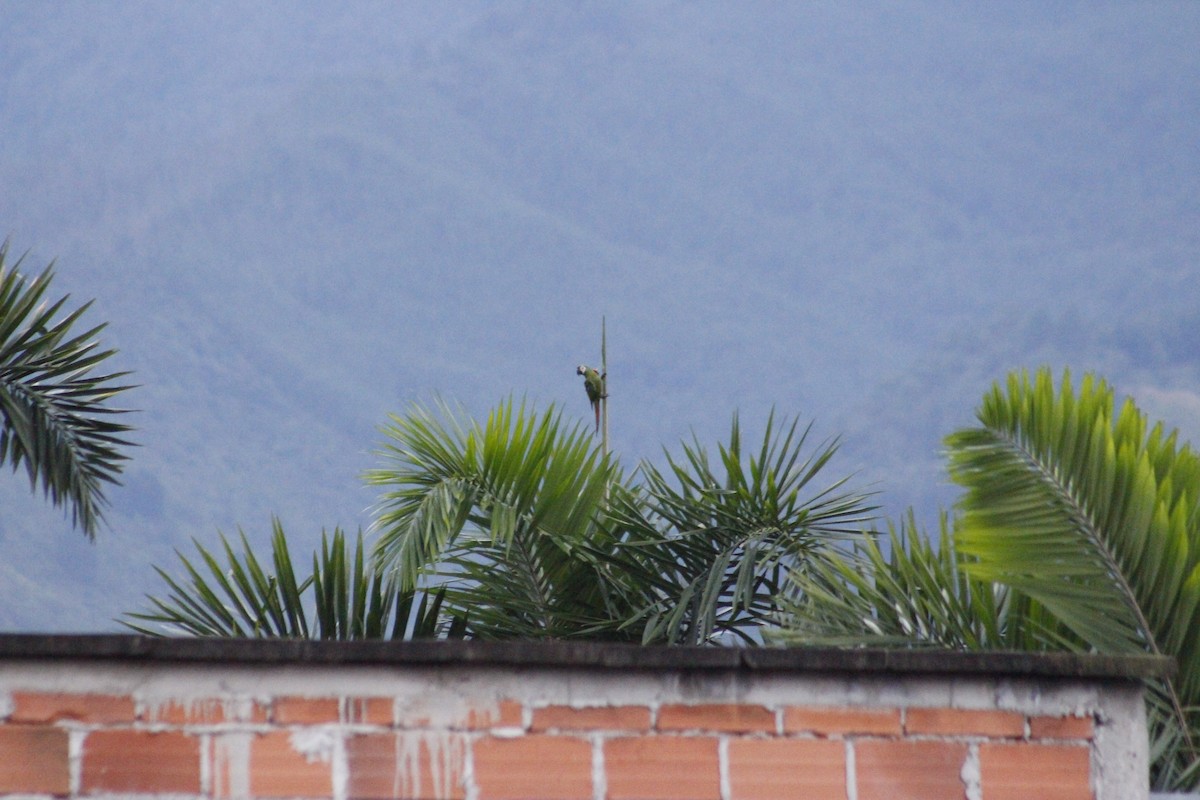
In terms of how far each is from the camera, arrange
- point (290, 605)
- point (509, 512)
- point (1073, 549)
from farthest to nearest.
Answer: point (509, 512)
point (290, 605)
point (1073, 549)

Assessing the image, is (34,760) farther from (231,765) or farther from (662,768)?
(662,768)

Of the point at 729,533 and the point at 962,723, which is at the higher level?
the point at 729,533

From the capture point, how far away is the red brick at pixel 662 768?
128 inches

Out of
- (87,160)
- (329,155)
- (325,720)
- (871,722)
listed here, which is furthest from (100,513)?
(87,160)

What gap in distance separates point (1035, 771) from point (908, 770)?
280 mm

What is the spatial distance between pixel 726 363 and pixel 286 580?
128 metres

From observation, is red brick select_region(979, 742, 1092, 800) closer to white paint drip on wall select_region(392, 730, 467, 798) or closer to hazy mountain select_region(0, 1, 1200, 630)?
white paint drip on wall select_region(392, 730, 467, 798)

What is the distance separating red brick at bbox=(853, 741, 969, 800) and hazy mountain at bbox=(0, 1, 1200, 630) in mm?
113077

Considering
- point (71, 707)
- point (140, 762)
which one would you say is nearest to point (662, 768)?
point (140, 762)

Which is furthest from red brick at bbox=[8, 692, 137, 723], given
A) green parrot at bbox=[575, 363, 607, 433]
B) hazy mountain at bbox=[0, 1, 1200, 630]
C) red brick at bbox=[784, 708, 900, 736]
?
hazy mountain at bbox=[0, 1, 1200, 630]

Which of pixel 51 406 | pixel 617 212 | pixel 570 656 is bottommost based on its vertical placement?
pixel 570 656

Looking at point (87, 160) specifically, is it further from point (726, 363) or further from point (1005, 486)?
point (1005, 486)

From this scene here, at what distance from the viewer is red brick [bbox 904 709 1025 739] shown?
3.31 metres

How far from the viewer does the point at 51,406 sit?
6.73 meters
